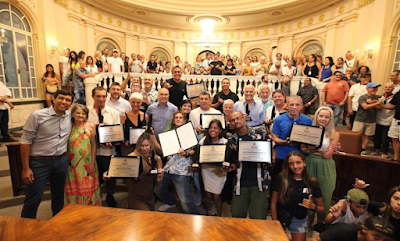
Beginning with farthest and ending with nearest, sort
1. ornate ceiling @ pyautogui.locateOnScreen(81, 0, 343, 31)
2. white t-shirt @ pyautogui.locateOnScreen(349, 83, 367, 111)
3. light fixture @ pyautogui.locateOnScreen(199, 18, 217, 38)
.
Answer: light fixture @ pyautogui.locateOnScreen(199, 18, 217, 38) → ornate ceiling @ pyautogui.locateOnScreen(81, 0, 343, 31) → white t-shirt @ pyautogui.locateOnScreen(349, 83, 367, 111)

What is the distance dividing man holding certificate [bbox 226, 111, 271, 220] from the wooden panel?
176cm

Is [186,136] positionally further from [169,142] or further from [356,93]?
[356,93]

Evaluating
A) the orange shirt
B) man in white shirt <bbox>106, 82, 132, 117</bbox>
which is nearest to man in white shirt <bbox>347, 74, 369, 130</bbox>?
the orange shirt

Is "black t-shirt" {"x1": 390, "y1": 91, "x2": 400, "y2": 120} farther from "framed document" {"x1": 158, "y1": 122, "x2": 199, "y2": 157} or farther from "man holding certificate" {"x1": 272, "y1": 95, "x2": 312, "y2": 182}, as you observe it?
"framed document" {"x1": 158, "y1": 122, "x2": 199, "y2": 157}

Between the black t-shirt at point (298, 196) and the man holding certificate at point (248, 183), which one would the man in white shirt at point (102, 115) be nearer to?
the man holding certificate at point (248, 183)

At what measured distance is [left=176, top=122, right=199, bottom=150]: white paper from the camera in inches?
101

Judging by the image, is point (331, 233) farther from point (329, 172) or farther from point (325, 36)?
point (325, 36)

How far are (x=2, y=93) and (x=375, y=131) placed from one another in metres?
8.11

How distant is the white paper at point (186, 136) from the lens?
2.57 meters

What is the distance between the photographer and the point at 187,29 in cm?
1427

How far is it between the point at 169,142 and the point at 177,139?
4.1 inches

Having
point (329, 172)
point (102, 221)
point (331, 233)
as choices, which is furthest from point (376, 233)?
point (102, 221)

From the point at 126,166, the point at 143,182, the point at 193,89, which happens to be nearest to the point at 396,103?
the point at 193,89

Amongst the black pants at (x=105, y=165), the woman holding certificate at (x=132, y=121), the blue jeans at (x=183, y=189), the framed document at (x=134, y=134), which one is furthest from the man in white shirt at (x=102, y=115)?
the blue jeans at (x=183, y=189)
